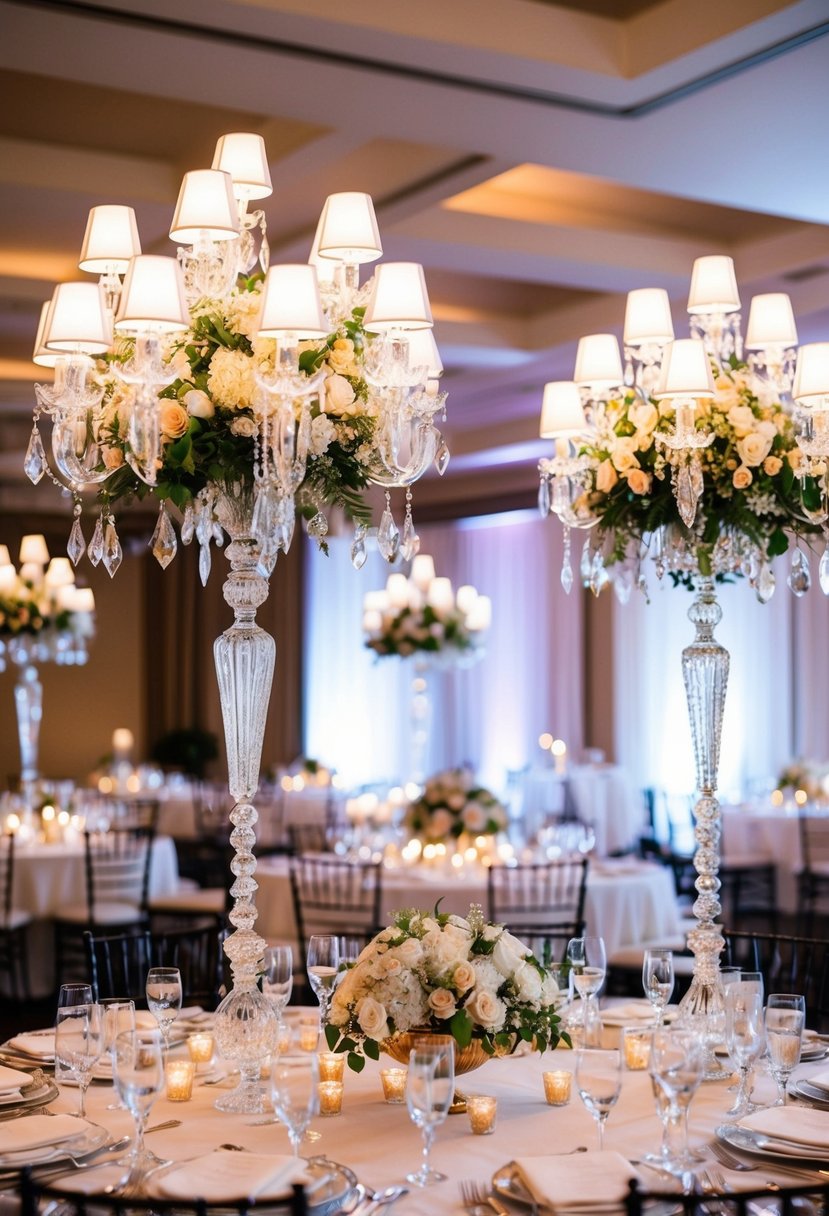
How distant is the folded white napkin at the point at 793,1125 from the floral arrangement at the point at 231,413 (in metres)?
1.44

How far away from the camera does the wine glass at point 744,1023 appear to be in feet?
9.32

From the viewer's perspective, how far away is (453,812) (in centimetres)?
707

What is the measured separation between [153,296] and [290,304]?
0.86ft

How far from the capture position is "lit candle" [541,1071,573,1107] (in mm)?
3020

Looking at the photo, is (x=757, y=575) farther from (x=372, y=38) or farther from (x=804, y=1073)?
(x=372, y=38)

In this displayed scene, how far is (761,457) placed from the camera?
3.66m

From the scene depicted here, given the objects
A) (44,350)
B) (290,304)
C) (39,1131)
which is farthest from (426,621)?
(39,1131)

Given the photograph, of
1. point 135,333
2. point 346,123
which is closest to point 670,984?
point 135,333

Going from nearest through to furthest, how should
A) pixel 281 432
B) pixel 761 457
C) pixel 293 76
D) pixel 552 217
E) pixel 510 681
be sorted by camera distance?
pixel 281 432, pixel 761 457, pixel 293 76, pixel 552 217, pixel 510 681

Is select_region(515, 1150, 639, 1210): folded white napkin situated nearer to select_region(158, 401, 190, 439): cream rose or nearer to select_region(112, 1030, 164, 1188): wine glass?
select_region(112, 1030, 164, 1188): wine glass

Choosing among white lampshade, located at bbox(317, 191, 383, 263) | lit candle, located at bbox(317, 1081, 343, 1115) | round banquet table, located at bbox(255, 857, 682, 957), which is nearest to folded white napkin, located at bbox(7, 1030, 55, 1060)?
lit candle, located at bbox(317, 1081, 343, 1115)

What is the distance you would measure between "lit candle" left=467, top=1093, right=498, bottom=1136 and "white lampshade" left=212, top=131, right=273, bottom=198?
198 centimetres

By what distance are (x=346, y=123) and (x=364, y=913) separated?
3427mm

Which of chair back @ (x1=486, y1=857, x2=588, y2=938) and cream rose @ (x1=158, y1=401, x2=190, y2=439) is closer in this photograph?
cream rose @ (x1=158, y1=401, x2=190, y2=439)
